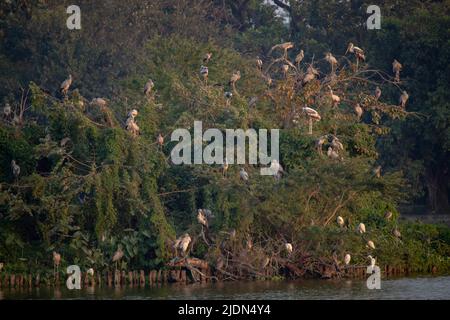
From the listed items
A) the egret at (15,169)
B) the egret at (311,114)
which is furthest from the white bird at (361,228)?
the egret at (15,169)

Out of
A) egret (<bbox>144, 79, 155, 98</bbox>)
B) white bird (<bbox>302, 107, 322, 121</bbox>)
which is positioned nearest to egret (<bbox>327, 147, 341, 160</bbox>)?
white bird (<bbox>302, 107, 322, 121</bbox>)

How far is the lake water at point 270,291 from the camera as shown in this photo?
19.7 meters

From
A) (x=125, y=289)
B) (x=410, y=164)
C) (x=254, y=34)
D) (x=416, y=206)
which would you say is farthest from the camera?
(x=254, y=34)

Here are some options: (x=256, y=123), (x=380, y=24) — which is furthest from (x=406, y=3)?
(x=256, y=123)

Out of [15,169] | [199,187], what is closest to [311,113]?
[199,187]

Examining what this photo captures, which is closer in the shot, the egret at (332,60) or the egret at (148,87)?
the egret at (148,87)

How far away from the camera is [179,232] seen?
72.9 ft

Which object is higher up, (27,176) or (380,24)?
(380,24)

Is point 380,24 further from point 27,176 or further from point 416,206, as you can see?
point 27,176

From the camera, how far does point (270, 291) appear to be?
20.2 metres

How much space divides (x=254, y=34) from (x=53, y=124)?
22.6m

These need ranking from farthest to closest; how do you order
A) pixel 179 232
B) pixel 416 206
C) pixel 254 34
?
pixel 254 34 < pixel 416 206 < pixel 179 232

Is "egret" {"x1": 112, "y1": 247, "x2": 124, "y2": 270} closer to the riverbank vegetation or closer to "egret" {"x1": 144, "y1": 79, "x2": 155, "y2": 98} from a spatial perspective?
the riverbank vegetation

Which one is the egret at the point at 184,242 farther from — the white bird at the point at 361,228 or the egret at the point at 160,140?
the white bird at the point at 361,228
